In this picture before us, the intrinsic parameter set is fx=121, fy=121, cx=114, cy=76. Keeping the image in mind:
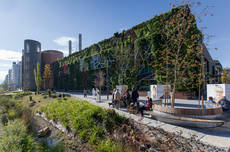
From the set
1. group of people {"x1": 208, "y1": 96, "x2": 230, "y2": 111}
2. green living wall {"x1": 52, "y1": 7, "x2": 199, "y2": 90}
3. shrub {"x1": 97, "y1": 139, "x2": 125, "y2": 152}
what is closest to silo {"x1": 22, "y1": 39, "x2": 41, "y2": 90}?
green living wall {"x1": 52, "y1": 7, "x2": 199, "y2": 90}

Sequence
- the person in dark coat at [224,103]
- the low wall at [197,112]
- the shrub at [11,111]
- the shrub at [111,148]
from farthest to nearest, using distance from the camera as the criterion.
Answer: the shrub at [11,111] < the person in dark coat at [224,103] < the low wall at [197,112] < the shrub at [111,148]

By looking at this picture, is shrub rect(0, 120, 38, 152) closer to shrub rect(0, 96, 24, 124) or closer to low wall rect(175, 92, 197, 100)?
shrub rect(0, 96, 24, 124)

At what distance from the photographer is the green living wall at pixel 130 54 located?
648 inches

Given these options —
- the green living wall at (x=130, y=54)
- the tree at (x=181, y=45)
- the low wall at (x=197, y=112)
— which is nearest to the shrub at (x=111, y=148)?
the low wall at (x=197, y=112)

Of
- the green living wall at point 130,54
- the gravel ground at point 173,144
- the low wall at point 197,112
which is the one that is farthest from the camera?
the green living wall at point 130,54

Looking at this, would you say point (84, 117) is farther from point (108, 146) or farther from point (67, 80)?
point (67, 80)

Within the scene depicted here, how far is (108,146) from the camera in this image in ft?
13.2

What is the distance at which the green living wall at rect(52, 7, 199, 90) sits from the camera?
16469 millimetres

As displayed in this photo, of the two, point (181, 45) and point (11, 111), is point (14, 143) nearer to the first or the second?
point (11, 111)

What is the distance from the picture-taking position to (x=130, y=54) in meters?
18.4

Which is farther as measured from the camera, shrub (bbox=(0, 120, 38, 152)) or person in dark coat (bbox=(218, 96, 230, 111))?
person in dark coat (bbox=(218, 96, 230, 111))

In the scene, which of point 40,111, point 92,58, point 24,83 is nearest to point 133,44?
point 92,58

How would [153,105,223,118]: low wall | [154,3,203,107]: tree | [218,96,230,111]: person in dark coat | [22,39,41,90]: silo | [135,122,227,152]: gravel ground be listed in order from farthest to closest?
[22,39,41,90]: silo, [218,96,230,111]: person in dark coat, [154,3,203,107]: tree, [153,105,223,118]: low wall, [135,122,227,152]: gravel ground

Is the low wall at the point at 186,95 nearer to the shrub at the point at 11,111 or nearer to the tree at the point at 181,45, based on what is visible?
the tree at the point at 181,45
